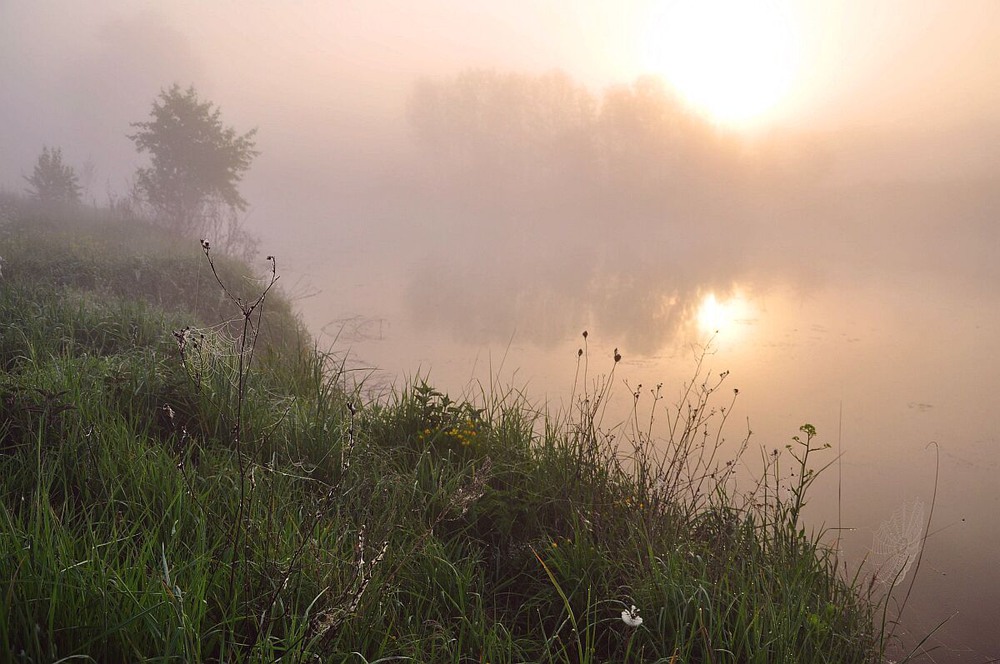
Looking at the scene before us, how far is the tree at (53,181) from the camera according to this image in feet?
67.8

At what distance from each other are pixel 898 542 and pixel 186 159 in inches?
914

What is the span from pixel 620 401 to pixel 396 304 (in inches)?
389

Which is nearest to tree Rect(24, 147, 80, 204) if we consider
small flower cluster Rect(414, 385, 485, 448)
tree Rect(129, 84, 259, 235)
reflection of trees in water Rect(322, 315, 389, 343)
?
tree Rect(129, 84, 259, 235)

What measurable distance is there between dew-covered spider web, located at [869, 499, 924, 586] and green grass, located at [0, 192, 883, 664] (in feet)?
1.34

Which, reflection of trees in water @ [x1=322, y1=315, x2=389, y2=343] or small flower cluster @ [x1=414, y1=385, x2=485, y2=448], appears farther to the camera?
reflection of trees in water @ [x1=322, y1=315, x2=389, y2=343]

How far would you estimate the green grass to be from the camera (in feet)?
5.85

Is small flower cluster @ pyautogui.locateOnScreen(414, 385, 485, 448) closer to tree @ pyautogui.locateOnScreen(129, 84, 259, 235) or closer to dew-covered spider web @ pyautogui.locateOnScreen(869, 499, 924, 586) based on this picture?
dew-covered spider web @ pyautogui.locateOnScreen(869, 499, 924, 586)

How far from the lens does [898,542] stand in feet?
13.9

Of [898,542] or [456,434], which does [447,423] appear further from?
[898,542]

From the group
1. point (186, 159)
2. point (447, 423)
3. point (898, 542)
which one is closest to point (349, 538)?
point (447, 423)

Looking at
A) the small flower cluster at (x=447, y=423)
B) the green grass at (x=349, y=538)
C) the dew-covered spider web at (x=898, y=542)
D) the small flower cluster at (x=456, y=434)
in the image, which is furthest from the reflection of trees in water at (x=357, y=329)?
the dew-covered spider web at (x=898, y=542)

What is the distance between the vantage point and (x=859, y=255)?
3269 centimetres

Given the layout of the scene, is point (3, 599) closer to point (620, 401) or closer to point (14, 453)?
point (14, 453)

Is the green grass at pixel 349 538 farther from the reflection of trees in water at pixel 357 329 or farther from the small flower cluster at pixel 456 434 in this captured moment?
the reflection of trees in water at pixel 357 329
